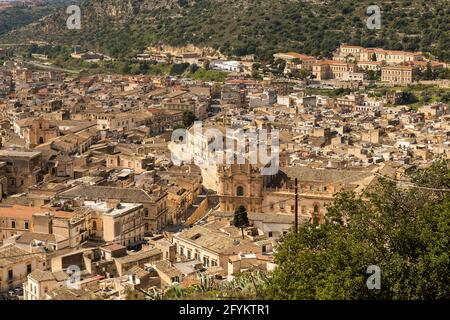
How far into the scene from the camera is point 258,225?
78.7 ft

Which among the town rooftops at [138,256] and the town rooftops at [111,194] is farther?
the town rooftops at [111,194]

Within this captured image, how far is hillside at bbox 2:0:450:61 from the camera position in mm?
68438

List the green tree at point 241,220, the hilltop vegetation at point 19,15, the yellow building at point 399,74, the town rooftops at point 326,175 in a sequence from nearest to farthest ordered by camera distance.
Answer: the green tree at point 241,220 < the town rooftops at point 326,175 < the yellow building at point 399,74 < the hilltop vegetation at point 19,15

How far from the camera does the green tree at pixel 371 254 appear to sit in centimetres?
1157

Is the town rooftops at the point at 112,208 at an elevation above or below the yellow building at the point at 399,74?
below

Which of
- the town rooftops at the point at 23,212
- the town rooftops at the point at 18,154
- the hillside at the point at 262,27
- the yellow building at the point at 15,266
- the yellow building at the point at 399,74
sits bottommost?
the yellow building at the point at 15,266

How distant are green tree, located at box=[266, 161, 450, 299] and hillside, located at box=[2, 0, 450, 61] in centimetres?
5129

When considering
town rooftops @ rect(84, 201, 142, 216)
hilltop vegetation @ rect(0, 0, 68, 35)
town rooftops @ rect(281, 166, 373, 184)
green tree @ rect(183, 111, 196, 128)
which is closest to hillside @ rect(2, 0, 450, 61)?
hilltop vegetation @ rect(0, 0, 68, 35)

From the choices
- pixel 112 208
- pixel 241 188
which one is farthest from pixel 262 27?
pixel 112 208

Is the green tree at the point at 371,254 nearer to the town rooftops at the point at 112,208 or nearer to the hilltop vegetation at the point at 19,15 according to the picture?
the town rooftops at the point at 112,208

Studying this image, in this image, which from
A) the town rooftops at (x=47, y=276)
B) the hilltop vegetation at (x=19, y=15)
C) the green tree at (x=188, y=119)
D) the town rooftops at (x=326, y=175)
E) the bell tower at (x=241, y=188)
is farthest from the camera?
the hilltop vegetation at (x=19, y=15)

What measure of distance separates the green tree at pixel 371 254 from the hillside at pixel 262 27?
168 feet

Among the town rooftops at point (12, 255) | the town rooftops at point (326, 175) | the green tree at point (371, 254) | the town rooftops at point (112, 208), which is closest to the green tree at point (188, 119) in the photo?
the town rooftops at point (326, 175)
